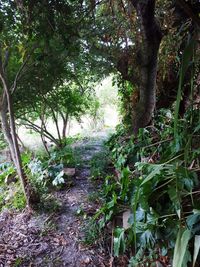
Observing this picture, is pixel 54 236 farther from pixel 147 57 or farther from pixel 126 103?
pixel 126 103

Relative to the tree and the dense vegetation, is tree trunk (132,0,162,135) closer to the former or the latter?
the dense vegetation

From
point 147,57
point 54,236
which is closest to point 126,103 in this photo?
point 147,57

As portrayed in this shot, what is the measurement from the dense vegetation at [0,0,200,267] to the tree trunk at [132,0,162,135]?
1cm

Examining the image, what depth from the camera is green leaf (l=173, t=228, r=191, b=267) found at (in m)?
0.88

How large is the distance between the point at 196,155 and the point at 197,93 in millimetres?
1069

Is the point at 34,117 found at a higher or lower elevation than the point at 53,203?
higher

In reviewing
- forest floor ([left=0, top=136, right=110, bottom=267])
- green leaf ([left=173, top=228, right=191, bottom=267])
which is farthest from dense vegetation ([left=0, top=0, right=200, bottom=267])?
forest floor ([left=0, top=136, right=110, bottom=267])

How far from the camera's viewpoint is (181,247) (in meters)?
0.91

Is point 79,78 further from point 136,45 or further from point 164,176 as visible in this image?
point 164,176

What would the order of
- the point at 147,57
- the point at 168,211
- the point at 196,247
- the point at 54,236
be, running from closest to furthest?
the point at 196,247, the point at 168,211, the point at 54,236, the point at 147,57

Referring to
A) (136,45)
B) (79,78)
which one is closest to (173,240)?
(136,45)

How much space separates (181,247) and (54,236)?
140 centimetres

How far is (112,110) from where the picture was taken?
10898 mm

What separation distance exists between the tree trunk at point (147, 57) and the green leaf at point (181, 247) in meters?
1.86
